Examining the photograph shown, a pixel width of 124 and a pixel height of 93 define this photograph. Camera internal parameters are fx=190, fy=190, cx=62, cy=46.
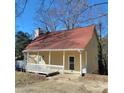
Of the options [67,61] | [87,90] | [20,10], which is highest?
[20,10]

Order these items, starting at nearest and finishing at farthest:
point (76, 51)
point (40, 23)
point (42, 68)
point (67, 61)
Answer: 1. point (40, 23)
2. point (42, 68)
3. point (67, 61)
4. point (76, 51)

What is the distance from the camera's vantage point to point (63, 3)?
107cm

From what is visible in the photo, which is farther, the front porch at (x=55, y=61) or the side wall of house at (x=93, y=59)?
the front porch at (x=55, y=61)

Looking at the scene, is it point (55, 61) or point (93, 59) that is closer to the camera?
point (93, 59)

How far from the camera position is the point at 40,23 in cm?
193

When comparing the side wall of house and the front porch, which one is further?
the front porch
